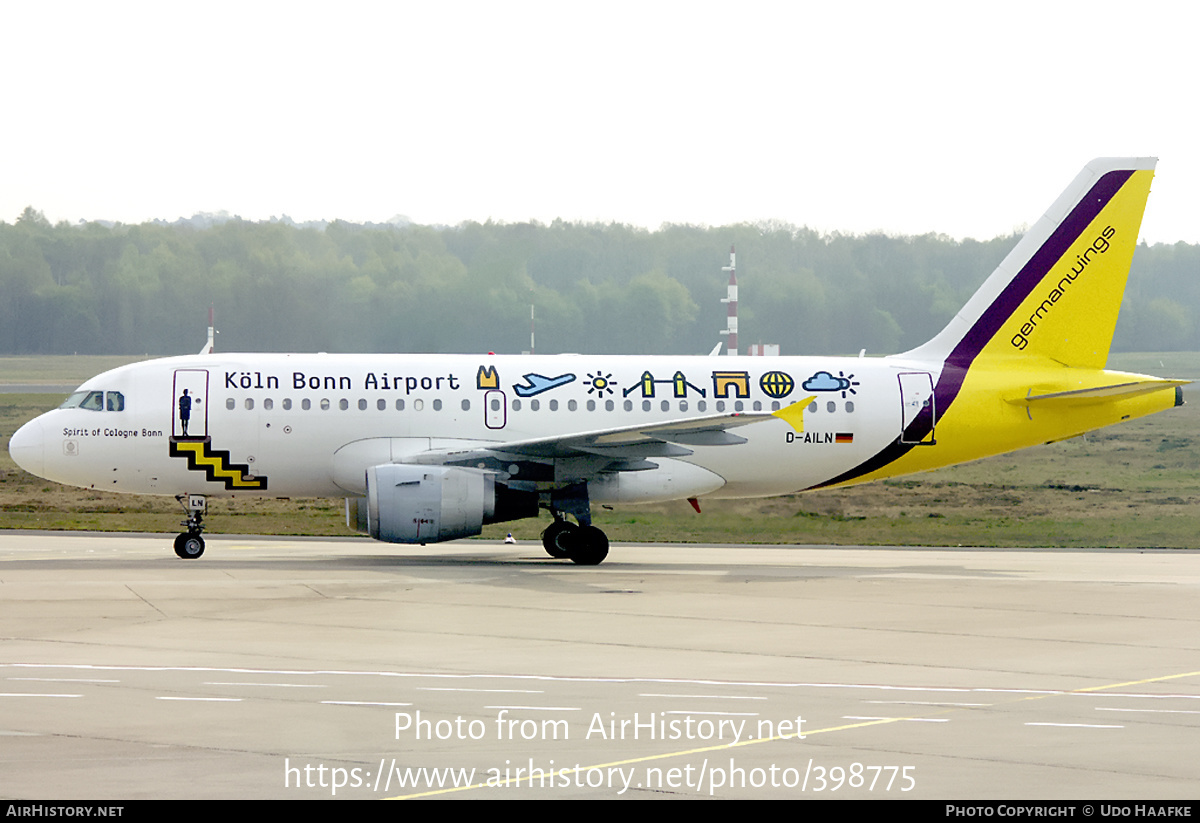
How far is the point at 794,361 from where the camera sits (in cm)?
3019

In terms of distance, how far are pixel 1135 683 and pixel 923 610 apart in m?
6.52

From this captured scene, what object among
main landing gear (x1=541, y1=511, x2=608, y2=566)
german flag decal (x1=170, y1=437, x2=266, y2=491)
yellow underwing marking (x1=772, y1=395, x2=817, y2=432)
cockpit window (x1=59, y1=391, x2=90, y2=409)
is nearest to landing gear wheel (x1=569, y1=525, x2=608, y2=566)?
main landing gear (x1=541, y1=511, x2=608, y2=566)

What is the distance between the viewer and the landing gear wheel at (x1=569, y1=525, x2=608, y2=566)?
91.9 ft

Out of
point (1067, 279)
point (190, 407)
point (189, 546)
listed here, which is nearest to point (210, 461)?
point (190, 407)

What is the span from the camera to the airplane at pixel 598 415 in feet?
89.9

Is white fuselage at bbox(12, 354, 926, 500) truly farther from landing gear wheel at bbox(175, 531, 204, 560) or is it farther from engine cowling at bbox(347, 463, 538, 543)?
engine cowling at bbox(347, 463, 538, 543)

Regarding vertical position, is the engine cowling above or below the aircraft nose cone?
below

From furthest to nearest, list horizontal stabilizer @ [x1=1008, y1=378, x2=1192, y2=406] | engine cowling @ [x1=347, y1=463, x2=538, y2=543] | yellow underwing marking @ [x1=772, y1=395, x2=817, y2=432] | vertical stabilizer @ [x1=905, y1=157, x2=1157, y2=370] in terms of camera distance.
Result: vertical stabilizer @ [x1=905, y1=157, x2=1157, y2=370]
horizontal stabilizer @ [x1=1008, y1=378, x2=1192, y2=406]
yellow underwing marking @ [x1=772, y1=395, x2=817, y2=432]
engine cowling @ [x1=347, y1=463, x2=538, y2=543]

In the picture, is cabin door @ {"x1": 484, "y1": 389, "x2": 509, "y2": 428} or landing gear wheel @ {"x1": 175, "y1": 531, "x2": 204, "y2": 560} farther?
cabin door @ {"x1": 484, "y1": 389, "x2": 509, "y2": 428}

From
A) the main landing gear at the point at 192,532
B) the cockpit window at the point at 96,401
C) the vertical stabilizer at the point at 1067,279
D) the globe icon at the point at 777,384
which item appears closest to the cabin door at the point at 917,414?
the vertical stabilizer at the point at 1067,279

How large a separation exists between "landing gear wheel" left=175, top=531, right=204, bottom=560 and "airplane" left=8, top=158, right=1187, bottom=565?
0.04 m

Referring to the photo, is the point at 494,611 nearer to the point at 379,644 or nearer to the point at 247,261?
the point at 379,644

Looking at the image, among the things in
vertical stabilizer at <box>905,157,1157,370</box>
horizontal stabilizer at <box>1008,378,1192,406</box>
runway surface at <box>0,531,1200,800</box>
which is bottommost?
runway surface at <box>0,531,1200,800</box>

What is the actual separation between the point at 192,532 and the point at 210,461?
55.1 inches
